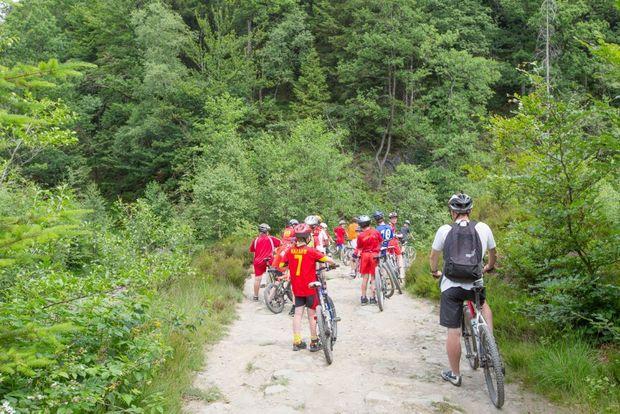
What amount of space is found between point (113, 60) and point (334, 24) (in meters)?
19.2

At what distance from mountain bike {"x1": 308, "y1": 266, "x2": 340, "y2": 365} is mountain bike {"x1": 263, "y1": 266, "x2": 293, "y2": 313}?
306cm

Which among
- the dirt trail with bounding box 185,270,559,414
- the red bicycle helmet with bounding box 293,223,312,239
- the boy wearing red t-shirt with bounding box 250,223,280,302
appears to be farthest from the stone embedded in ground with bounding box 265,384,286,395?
the boy wearing red t-shirt with bounding box 250,223,280,302

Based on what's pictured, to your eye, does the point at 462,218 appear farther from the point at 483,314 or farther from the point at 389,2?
the point at 389,2

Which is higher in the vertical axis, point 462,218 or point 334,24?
point 334,24

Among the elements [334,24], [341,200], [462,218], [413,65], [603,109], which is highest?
[334,24]

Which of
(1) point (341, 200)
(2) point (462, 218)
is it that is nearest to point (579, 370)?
(2) point (462, 218)

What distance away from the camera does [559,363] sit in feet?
16.6

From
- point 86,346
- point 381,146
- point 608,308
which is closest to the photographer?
point 86,346

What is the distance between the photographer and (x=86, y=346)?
4332 millimetres

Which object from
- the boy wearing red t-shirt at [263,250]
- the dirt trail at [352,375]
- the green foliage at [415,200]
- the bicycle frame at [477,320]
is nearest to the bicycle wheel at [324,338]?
the dirt trail at [352,375]

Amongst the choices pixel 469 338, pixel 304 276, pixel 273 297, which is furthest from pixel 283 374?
pixel 273 297

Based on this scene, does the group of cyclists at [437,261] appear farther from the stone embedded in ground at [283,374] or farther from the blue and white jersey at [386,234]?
the stone embedded in ground at [283,374]

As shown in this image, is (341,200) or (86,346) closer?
(86,346)

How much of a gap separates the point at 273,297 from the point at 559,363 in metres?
5.99
